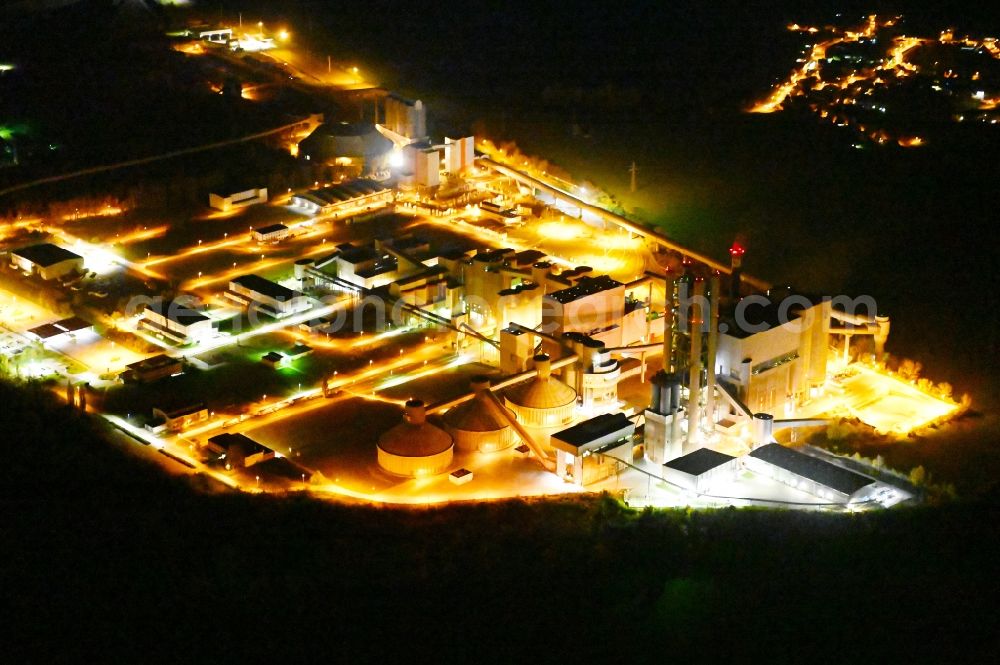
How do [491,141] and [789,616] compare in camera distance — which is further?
[491,141]

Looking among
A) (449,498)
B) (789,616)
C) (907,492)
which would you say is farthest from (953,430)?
(449,498)

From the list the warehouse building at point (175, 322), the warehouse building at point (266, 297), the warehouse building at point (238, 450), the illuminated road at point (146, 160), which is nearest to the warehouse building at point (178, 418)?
the warehouse building at point (238, 450)

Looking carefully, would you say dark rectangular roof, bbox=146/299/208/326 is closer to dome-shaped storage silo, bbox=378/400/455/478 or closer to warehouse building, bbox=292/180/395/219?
dome-shaped storage silo, bbox=378/400/455/478

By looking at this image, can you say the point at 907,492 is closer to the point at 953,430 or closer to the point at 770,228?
the point at 953,430

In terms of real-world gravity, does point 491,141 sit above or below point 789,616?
above

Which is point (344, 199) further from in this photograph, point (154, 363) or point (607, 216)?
point (154, 363)

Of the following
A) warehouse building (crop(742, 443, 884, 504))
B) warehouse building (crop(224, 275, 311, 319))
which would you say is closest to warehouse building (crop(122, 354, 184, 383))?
warehouse building (crop(224, 275, 311, 319))

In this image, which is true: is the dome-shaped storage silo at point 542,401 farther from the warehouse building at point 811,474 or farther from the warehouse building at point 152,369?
the warehouse building at point 152,369
